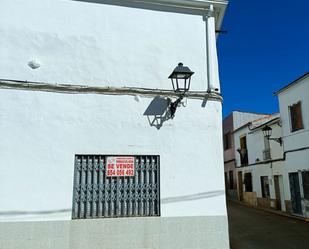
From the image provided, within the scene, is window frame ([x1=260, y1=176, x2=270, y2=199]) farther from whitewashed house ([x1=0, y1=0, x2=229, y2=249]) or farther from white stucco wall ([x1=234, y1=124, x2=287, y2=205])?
whitewashed house ([x1=0, y1=0, x2=229, y2=249])

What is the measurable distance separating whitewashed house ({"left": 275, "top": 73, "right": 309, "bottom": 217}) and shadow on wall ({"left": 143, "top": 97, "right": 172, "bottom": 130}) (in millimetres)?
8149

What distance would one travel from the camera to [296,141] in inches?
434

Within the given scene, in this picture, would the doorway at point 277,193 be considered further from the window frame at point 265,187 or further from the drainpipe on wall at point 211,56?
the drainpipe on wall at point 211,56

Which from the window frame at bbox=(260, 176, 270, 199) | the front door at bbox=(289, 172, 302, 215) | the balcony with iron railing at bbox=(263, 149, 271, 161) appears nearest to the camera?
the front door at bbox=(289, 172, 302, 215)

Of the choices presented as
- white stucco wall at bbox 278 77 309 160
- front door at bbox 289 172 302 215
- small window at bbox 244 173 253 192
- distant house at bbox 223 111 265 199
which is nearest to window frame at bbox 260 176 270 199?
small window at bbox 244 173 253 192

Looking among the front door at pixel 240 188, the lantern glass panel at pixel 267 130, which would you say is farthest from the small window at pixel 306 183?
the front door at pixel 240 188

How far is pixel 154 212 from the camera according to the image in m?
4.43

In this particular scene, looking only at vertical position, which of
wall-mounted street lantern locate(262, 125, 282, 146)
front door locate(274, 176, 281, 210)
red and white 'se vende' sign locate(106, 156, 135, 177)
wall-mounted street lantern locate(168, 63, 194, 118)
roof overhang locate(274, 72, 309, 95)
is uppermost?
roof overhang locate(274, 72, 309, 95)

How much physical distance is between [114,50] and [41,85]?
Answer: 4.81 feet

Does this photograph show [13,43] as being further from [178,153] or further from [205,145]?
[205,145]

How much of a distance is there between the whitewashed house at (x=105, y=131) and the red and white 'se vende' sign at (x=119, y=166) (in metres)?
0.02

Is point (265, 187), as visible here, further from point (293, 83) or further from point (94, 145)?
point (94, 145)

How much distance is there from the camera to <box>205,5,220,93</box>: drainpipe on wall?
16.4ft

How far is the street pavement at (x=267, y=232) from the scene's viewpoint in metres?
6.89
